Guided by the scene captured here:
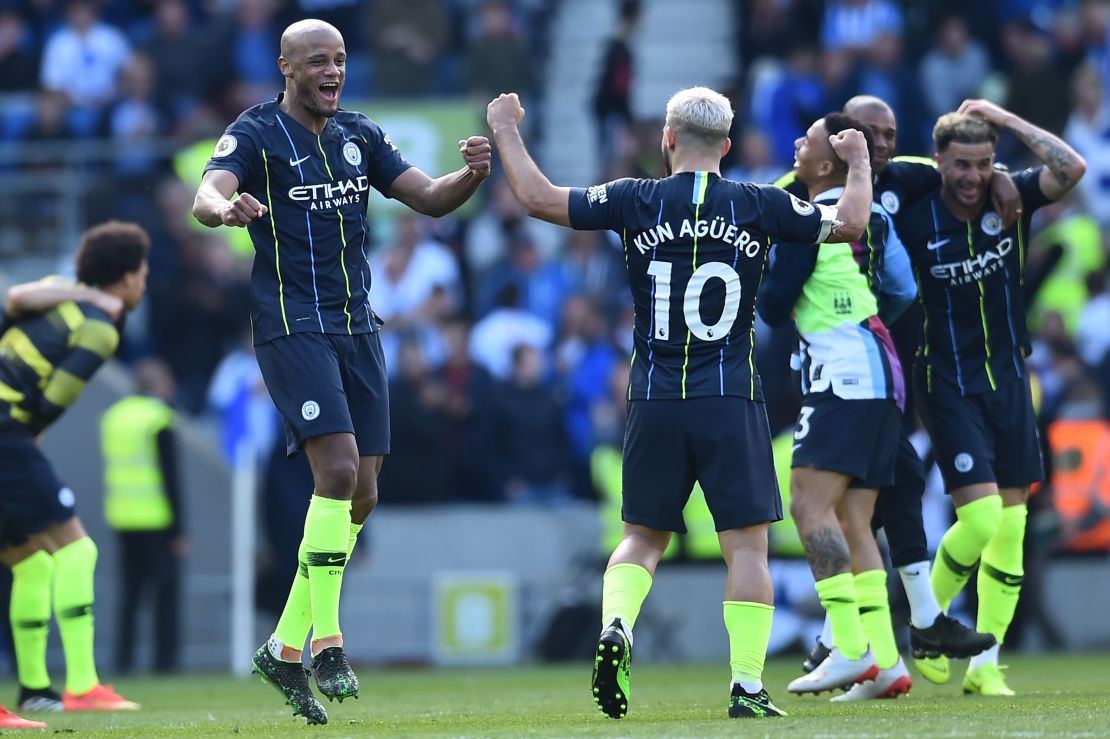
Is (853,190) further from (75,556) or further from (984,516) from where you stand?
(75,556)

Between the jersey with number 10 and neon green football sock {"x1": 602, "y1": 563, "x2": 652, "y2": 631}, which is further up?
the jersey with number 10

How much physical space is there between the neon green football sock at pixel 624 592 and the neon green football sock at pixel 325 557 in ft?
3.40

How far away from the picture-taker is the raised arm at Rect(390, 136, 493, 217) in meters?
7.55

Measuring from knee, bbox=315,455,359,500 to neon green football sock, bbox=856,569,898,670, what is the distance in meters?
2.45

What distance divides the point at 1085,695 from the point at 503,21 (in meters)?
12.1

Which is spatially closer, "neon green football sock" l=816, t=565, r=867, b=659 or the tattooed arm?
"neon green football sock" l=816, t=565, r=867, b=659

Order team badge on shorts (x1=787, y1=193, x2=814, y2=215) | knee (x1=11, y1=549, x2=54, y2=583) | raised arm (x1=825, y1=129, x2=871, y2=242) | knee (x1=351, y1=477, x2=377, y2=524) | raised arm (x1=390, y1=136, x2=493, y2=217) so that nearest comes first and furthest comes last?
1. team badge on shorts (x1=787, y1=193, x2=814, y2=215)
2. raised arm (x1=825, y1=129, x2=871, y2=242)
3. raised arm (x1=390, y1=136, x2=493, y2=217)
4. knee (x1=351, y1=477, x2=377, y2=524)
5. knee (x1=11, y1=549, x2=54, y2=583)

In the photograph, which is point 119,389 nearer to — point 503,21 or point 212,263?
point 212,263

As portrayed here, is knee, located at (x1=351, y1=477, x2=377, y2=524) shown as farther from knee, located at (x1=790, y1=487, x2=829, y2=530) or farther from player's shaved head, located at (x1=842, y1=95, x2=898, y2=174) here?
player's shaved head, located at (x1=842, y1=95, x2=898, y2=174)

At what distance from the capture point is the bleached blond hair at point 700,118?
7168 mm


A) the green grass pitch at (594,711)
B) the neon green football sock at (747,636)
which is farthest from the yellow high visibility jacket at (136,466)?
the neon green football sock at (747,636)

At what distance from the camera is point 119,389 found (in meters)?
15.6

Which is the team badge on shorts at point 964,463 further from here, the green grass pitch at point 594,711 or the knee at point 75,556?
the knee at point 75,556

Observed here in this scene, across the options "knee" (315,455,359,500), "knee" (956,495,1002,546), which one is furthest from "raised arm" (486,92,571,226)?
"knee" (956,495,1002,546)
